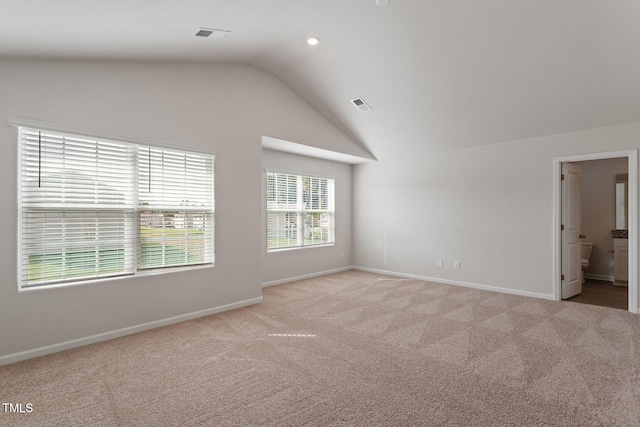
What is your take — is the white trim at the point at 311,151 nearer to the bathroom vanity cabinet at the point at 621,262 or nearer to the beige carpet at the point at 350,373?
the beige carpet at the point at 350,373

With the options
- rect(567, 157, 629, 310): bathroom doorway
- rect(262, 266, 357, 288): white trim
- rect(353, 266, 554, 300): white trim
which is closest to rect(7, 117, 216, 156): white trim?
rect(262, 266, 357, 288): white trim

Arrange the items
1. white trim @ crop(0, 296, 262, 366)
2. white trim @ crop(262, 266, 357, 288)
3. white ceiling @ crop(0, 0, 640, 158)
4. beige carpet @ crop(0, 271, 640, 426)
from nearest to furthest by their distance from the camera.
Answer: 1. beige carpet @ crop(0, 271, 640, 426)
2. white ceiling @ crop(0, 0, 640, 158)
3. white trim @ crop(0, 296, 262, 366)
4. white trim @ crop(262, 266, 357, 288)

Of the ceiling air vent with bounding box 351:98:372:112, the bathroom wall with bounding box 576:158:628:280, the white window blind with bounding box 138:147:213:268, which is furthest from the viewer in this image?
the bathroom wall with bounding box 576:158:628:280

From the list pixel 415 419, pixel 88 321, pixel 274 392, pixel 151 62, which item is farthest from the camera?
pixel 151 62

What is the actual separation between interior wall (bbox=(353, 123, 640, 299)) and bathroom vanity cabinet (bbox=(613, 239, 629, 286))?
88.1 inches

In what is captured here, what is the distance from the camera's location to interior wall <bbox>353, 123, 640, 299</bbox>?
4.84 metres

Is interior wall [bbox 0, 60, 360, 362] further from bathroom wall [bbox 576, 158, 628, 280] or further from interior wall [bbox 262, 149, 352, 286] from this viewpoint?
bathroom wall [bbox 576, 158, 628, 280]

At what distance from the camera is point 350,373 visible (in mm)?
2639

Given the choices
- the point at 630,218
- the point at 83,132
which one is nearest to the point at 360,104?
the point at 83,132

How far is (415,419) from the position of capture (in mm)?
2051

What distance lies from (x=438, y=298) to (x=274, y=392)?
327 centimetres

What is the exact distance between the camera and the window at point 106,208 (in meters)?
2.99

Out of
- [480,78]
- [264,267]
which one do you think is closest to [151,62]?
[264,267]

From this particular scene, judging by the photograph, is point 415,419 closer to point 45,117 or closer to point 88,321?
point 88,321
